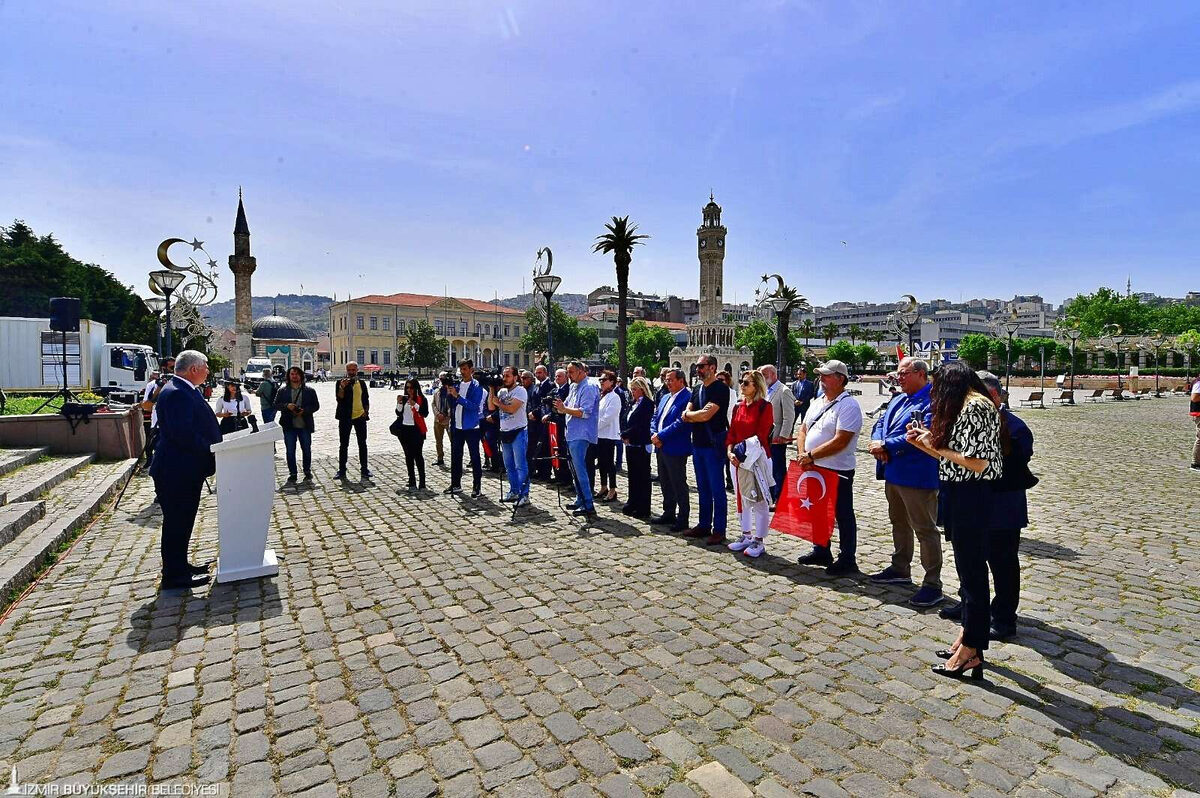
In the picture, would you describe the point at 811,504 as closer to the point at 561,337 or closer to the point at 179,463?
the point at 179,463

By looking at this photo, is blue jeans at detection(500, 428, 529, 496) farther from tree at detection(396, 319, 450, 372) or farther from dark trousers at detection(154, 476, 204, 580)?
tree at detection(396, 319, 450, 372)

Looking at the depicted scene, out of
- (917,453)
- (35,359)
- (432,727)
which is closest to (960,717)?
(917,453)

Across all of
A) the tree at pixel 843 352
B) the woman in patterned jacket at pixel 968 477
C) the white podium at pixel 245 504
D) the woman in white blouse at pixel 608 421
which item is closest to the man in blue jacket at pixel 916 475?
the woman in patterned jacket at pixel 968 477

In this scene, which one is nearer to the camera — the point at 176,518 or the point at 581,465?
the point at 176,518

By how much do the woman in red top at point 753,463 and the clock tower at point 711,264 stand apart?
9765 cm

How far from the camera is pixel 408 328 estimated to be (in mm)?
92750

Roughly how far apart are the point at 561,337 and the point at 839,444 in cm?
9216

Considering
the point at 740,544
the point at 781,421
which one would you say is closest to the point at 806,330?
the point at 781,421

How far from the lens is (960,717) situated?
132 inches

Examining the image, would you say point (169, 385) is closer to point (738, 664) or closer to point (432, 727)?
point (432, 727)

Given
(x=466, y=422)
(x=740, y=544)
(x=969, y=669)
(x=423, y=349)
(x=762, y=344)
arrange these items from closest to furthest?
(x=969, y=669)
(x=740, y=544)
(x=466, y=422)
(x=423, y=349)
(x=762, y=344)

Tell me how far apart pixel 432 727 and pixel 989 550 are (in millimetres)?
3667

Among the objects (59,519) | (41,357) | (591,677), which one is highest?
(41,357)

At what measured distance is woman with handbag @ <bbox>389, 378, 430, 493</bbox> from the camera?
9.73 metres
